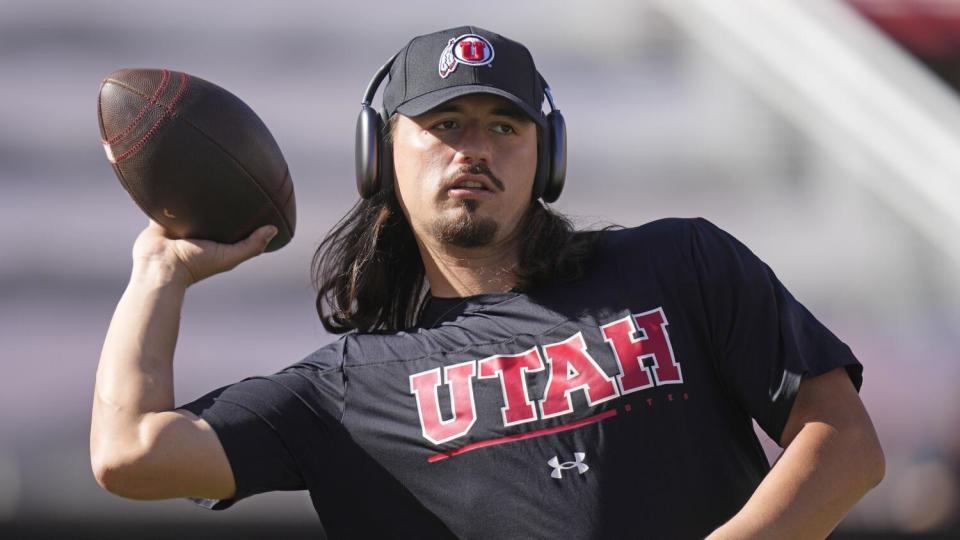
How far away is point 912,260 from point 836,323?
0.33m

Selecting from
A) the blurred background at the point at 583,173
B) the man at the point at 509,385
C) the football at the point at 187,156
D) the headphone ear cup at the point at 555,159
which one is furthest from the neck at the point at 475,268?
the blurred background at the point at 583,173

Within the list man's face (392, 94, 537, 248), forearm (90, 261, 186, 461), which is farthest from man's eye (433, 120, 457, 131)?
forearm (90, 261, 186, 461)

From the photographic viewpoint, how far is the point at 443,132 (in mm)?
2154

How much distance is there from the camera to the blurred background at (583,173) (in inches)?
144

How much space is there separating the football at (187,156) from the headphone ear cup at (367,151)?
151 millimetres

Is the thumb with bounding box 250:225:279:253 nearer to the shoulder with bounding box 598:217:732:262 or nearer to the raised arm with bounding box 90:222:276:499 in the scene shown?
the raised arm with bounding box 90:222:276:499

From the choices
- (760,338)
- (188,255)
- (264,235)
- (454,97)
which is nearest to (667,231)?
(760,338)

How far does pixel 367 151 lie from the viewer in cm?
220

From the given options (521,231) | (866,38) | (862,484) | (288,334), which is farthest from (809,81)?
(862,484)

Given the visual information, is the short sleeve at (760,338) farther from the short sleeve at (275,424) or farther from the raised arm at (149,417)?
the raised arm at (149,417)

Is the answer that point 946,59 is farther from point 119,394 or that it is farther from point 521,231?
point 119,394

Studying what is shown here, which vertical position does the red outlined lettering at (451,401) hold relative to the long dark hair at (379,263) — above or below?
below

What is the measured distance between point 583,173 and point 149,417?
2.23 meters

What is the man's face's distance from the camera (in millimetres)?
2084
